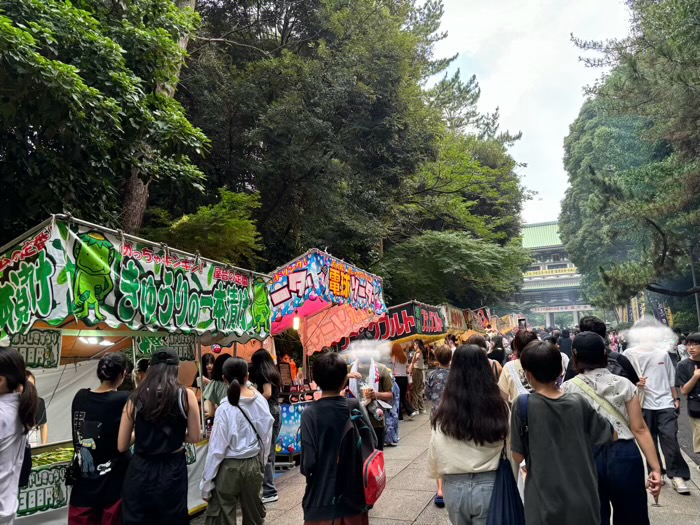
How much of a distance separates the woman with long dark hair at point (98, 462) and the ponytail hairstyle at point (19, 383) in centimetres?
35

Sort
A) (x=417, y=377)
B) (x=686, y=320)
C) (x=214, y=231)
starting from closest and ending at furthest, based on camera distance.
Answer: (x=214, y=231)
(x=417, y=377)
(x=686, y=320)

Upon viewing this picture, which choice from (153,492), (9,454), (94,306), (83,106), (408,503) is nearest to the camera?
(9,454)

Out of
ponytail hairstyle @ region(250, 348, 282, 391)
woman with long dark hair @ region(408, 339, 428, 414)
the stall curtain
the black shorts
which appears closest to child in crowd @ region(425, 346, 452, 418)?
ponytail hairstyle @ region(250, 348, 282, 391)

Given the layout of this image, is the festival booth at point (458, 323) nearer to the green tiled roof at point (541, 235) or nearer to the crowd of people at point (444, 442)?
the crowd of people at point (444, 442)

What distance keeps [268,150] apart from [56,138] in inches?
234

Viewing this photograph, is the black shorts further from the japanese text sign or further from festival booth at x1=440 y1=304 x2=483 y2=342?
festival booth at x1=440 y1=304 x2=483 y2=342

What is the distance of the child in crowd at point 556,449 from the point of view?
8.41ft

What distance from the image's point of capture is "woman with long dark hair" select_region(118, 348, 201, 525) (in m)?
3.17

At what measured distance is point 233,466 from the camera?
13.2 ft

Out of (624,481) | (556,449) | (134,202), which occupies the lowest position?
(624,481)

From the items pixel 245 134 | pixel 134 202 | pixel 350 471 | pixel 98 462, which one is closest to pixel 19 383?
pixel 98 462

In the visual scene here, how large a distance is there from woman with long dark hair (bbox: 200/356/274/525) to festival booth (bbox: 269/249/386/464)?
2612 millimetres

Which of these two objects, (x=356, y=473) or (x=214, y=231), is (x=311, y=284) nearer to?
(x=214, y=231)

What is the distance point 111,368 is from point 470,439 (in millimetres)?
2407
